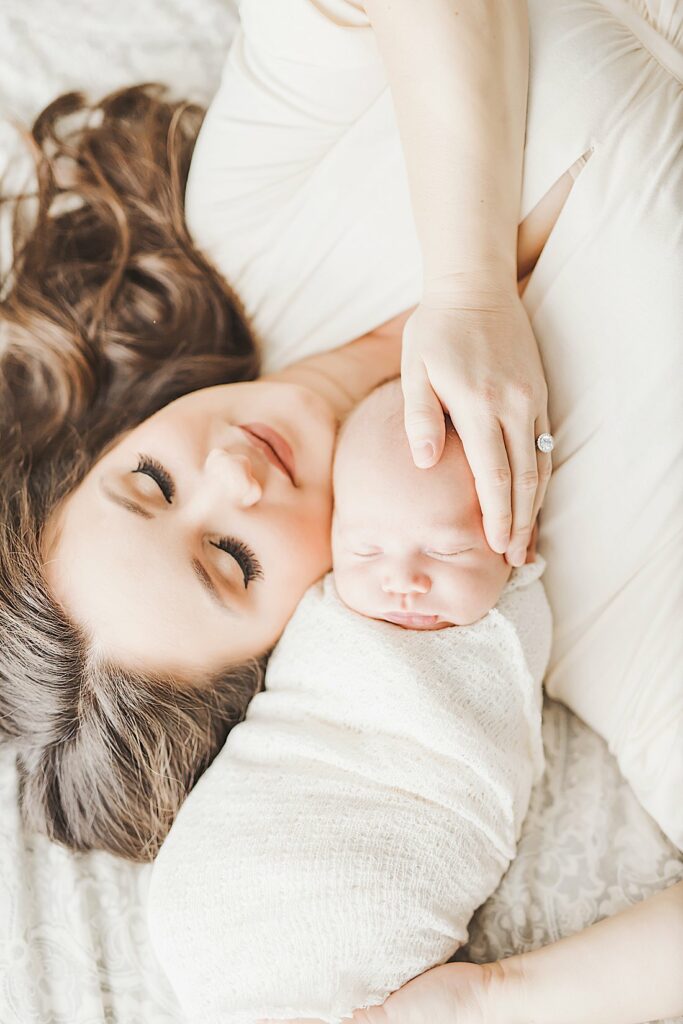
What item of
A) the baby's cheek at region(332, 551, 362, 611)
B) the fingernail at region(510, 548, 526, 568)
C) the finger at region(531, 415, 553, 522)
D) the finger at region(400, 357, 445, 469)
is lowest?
the baby's cheek at region(332, 551, 362, 611)

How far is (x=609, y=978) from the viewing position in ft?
4.09

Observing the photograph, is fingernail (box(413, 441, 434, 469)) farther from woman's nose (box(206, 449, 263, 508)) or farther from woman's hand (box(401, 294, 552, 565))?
woman's nose (box(206, 449, 263, 508))

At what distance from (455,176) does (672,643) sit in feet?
2.59

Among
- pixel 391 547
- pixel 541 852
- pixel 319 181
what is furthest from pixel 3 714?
pixel 319 181

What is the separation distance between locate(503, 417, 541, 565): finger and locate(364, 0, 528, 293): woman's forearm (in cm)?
23

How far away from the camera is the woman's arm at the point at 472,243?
1270 mm

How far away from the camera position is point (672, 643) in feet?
4.56

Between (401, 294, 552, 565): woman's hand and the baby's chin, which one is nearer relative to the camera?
(401, 294, 552, 565): woman's hand

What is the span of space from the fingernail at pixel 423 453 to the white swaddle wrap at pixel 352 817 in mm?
281

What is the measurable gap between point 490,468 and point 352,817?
543 millimetres

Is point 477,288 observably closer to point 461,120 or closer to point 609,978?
point 461,120

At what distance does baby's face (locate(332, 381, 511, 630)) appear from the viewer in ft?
4.31

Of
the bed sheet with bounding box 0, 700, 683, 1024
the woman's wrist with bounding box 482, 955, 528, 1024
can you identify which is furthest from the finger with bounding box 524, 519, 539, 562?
the woman's wrist with bounding box 482, 955, 528, 1024

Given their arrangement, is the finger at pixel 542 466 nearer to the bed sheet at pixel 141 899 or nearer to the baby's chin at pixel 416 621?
the baby's chin at pixel 416 621
